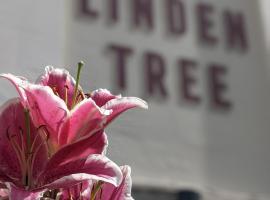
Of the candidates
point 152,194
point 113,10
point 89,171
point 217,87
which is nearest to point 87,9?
point 113,10

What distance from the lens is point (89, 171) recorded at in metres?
0.67

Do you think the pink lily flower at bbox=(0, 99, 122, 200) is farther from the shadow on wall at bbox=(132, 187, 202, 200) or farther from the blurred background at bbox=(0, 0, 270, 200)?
the shadow on wall at bbox=(132, 187, 202, 200)

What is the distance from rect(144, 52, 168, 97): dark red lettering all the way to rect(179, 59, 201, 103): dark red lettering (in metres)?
0.10

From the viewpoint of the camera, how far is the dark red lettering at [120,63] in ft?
9.34

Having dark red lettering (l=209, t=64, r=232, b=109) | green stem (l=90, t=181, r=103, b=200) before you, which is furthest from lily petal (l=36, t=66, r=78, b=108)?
dark red lettering (l=209, t=64, r=232, b=109)

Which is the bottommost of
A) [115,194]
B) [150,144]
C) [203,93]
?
[150,144]

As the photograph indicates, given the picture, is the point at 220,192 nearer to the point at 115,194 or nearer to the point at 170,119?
the point at 170,119

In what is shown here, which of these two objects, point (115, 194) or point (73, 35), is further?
point (73, 35)

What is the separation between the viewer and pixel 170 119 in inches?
114

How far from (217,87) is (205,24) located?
350 millimetres

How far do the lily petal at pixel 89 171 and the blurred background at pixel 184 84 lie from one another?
5.93 feet

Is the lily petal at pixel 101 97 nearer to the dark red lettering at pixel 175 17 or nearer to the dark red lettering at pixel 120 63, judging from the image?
the dark red lettering at pixel 120 63

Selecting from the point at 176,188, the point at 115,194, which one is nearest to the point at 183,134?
the point at 176,188

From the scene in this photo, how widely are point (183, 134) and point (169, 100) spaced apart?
0.59 feet
